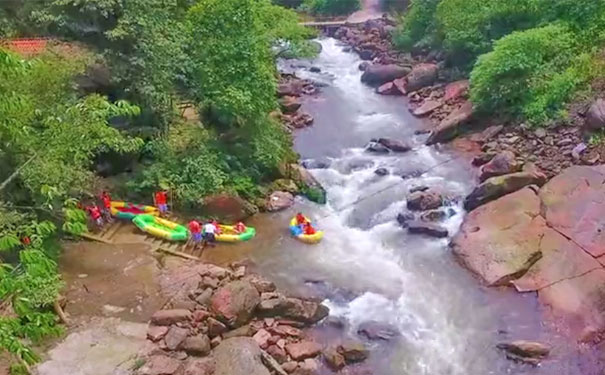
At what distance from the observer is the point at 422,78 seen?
1228 inches

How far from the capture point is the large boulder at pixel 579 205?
1574cm

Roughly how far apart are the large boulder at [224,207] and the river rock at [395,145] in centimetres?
834

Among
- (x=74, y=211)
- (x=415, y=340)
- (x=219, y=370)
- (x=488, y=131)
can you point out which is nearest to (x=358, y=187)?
(x=488, y=131)

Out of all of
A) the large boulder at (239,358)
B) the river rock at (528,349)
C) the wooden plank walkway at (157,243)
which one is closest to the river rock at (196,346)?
the large boulder at (239,358)

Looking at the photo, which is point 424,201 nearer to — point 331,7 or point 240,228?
point 240,228

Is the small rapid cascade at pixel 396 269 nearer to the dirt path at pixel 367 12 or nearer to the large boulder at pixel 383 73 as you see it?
the large boulder at pixel 383 73

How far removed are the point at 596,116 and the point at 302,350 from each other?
13886mm

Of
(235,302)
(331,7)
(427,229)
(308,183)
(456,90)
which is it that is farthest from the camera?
→ (331,7)

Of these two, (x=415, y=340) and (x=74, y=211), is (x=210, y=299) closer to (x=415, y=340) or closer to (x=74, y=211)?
(x=415, y=340)

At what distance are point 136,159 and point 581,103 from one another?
16305 millimetres

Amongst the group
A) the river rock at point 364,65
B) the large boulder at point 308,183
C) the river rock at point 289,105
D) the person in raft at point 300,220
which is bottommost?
the river rock at point 364,65

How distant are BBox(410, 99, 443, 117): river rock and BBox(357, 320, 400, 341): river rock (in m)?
15.8

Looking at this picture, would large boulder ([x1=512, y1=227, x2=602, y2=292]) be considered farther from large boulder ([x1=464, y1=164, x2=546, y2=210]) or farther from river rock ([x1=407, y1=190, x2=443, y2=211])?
river rock ([x1=407, y1=190, x2=443, y2=211])

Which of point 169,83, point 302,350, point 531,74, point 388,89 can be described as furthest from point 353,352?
point 388,89
